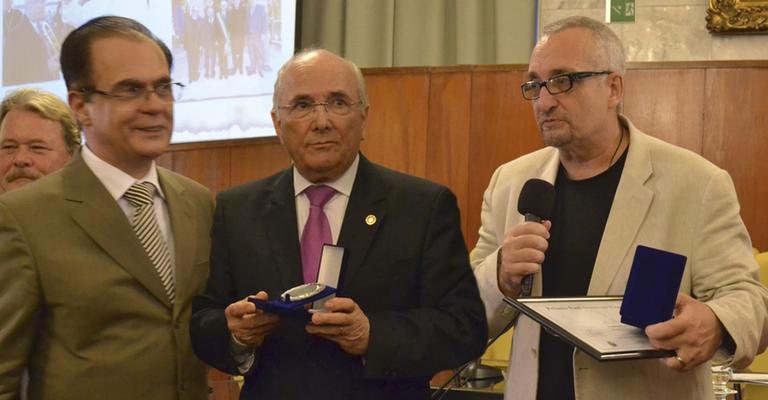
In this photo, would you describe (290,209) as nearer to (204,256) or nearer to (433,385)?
(204,256)

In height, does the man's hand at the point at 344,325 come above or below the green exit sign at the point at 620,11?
below

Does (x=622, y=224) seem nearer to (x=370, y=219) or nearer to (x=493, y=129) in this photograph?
(x=370, y=219)

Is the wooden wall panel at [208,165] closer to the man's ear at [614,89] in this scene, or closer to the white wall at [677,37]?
the white wall at [677,37]

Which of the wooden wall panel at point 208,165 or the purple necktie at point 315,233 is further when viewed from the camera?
the wooden wall panel at point 208,165

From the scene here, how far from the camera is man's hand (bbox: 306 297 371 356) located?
191 centimetres

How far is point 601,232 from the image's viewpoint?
2457 millimetres

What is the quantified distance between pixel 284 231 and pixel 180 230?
0.88 feet

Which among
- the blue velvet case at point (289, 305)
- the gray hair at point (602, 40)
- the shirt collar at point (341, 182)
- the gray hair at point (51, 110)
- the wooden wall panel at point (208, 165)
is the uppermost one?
the gray hair at point (602, 40)

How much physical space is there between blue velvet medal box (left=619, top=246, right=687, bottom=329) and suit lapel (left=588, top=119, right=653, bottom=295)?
0.32 m

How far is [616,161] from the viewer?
2.54m

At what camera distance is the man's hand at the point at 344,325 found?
1906 millimetres

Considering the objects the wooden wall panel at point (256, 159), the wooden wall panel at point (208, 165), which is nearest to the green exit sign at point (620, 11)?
the wooden wall panel at point (256, 159)

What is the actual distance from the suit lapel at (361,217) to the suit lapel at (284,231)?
0.12 metres

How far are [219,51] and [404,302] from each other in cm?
464
